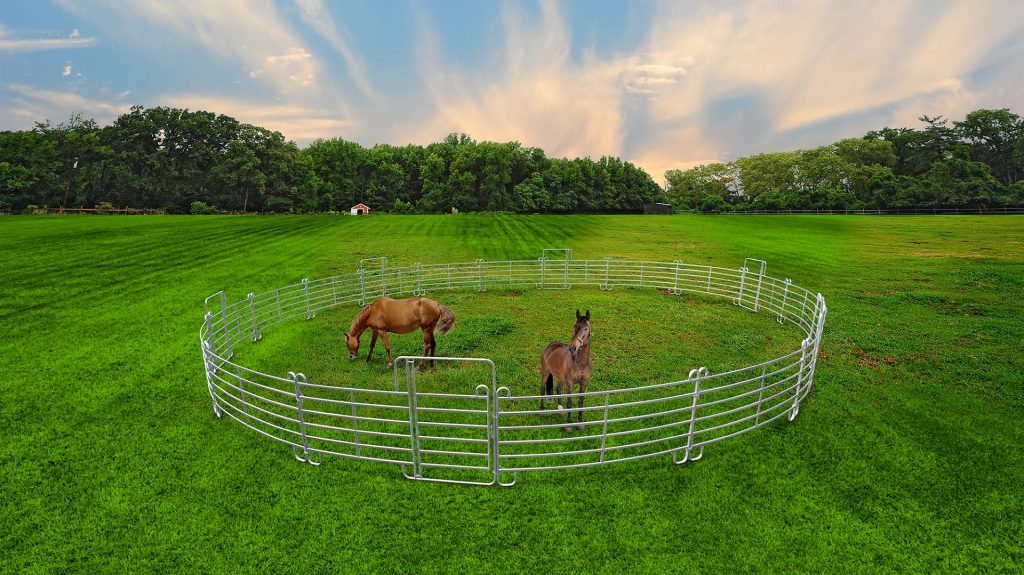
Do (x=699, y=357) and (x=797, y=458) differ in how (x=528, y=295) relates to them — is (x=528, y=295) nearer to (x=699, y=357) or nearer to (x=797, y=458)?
(x=699, y=357)

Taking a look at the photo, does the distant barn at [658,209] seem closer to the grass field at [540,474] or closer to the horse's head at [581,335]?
the grass field at [540,474]

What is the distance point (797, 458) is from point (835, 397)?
301cm

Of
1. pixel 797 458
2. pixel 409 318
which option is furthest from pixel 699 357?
pixel 409 318

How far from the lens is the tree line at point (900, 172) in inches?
2739

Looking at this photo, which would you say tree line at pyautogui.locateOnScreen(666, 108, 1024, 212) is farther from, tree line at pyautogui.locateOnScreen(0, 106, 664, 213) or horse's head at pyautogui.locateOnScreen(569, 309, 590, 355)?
horse's head at pyautogui.locateOnScreen(569, 309, 590, 355)

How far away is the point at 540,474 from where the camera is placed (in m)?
6.86

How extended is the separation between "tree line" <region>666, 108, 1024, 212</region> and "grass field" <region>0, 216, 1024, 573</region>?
235 feet

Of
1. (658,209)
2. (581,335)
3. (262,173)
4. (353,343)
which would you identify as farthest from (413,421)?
(658,209)

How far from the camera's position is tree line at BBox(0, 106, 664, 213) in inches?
2579

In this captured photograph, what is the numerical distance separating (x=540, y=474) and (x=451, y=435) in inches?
69.4

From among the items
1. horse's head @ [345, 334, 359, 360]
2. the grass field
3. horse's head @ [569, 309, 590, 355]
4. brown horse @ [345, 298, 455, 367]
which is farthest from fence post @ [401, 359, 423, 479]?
horse's head @ [345, 334, 359, 360]

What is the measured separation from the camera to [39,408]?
879 cm

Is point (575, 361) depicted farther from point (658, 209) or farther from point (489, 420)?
point (658, 209)

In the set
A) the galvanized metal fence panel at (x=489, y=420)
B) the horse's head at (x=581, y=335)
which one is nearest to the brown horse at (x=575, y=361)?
the horse's head at (x=581, y=335)
